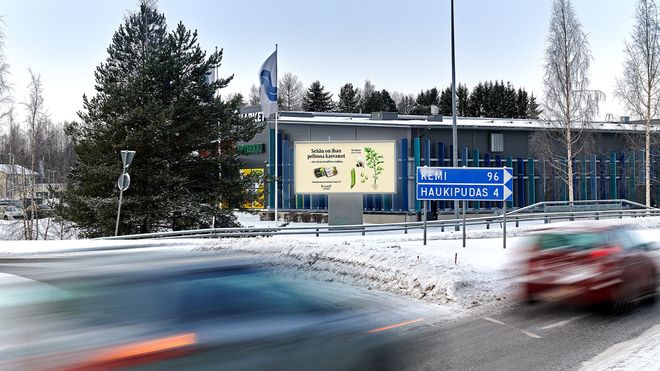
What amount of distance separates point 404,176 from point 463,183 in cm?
2143

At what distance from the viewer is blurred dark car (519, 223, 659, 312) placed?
8469 mm

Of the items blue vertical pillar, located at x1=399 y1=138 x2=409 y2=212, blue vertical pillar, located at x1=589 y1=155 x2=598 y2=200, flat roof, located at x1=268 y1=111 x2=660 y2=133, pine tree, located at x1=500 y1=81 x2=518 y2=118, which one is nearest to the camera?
blue vertical pillar, located at x1=399 y1=138 x2=409 y2=212

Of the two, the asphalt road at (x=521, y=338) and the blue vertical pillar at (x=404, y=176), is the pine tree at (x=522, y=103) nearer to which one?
the blue vertical pillar at (x=404, y=176)

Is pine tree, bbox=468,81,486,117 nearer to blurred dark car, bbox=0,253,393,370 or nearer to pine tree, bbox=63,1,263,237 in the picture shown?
pine tree, bbox=63,1,263,237

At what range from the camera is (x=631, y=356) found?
20.5ft

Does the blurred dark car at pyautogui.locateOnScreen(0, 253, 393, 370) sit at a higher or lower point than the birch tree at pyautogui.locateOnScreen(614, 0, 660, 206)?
lower

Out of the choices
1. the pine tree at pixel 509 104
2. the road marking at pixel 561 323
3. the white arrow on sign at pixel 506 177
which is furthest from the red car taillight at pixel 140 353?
the pine tree at pixel 509 104

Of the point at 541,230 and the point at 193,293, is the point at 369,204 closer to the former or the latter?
the point at 541,230

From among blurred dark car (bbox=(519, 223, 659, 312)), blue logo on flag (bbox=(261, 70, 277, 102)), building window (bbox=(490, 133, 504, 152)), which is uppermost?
blue logo on flag (bbox=(261, 70, 277, 102))

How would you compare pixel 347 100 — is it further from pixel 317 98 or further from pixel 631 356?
pixel 631 356

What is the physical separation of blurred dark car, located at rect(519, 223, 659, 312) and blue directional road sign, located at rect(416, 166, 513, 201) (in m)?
8.13

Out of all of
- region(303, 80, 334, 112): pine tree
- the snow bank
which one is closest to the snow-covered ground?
the snow bank

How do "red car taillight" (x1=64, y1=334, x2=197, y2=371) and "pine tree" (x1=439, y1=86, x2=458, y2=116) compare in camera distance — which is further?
"pine tree" (x1=439, y1=86, x2=458, y2=116)

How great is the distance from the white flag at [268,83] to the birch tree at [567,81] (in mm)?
17634
